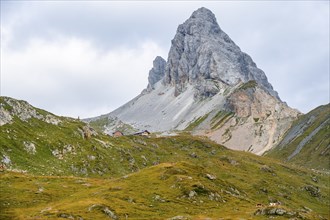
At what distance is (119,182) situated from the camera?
346ft

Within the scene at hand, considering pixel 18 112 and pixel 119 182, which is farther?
pixel 18 112

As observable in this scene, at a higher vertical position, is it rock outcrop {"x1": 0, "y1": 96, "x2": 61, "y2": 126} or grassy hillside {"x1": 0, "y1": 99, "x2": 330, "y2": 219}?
rock outcrop {"x1": 0, "y1": 96, "x2": 61, "y2": 126}

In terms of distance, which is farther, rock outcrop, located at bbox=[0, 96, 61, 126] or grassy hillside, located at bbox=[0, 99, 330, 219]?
rock outcrop, located at bbox=[0, 96, 61, 126]

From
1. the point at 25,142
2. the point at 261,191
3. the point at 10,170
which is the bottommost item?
the point at 261,191

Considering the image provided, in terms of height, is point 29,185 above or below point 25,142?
below

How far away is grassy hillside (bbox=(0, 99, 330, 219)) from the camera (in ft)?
272

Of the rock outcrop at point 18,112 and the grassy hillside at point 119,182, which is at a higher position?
the rock outcrop at point 18,112

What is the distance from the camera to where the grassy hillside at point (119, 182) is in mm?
82812

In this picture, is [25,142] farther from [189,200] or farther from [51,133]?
[189,200]

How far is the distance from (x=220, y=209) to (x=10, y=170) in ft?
182

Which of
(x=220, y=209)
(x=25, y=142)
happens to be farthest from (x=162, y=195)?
(x=25, y=142)

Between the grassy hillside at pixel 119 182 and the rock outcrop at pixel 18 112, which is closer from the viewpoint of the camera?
the grassy hillside at pixel 119 182

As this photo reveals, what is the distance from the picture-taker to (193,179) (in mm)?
106688

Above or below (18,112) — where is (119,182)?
below
